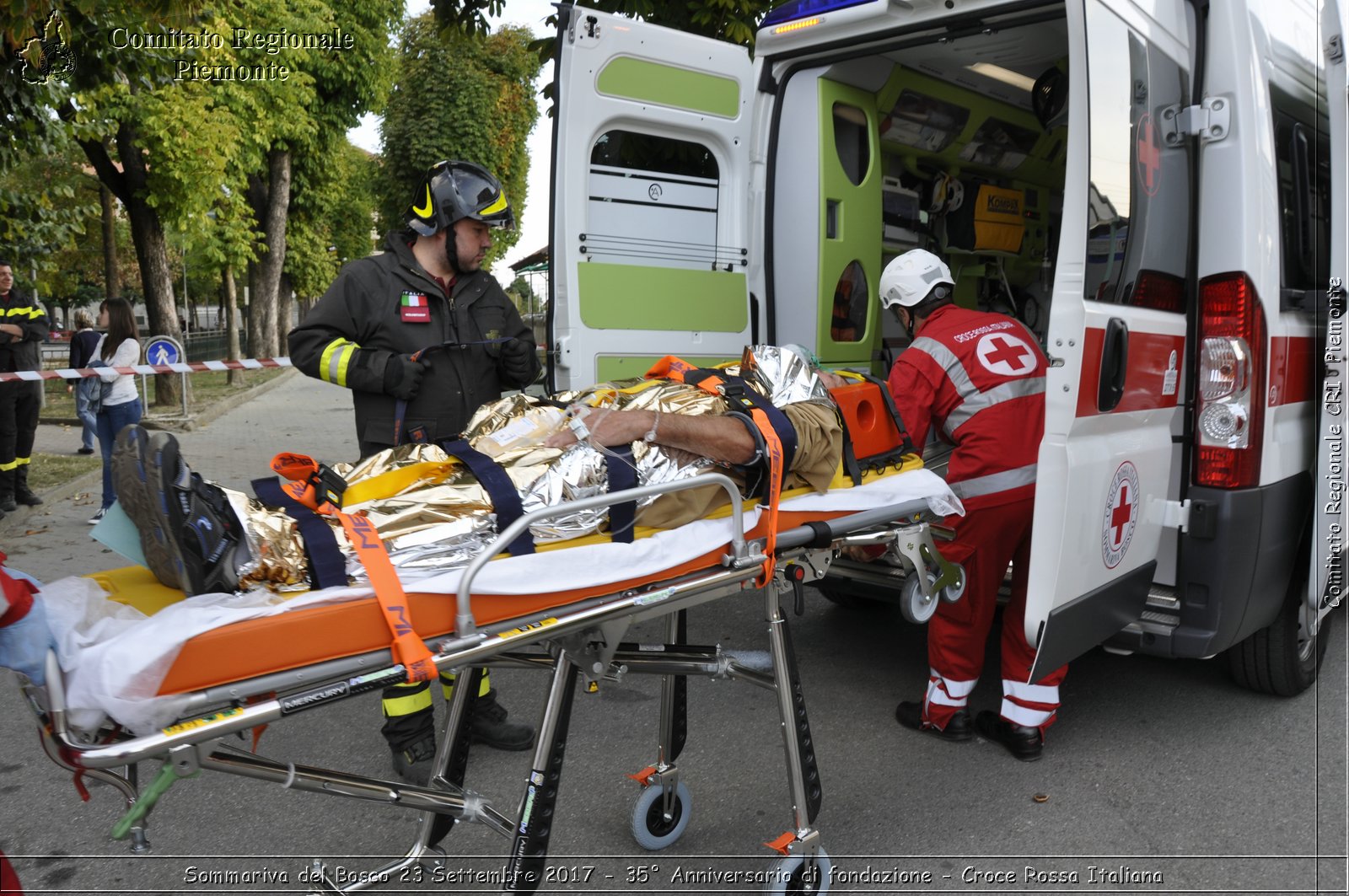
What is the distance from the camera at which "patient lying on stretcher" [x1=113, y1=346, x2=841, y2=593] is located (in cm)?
194

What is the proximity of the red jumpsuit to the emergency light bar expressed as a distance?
1.38 m

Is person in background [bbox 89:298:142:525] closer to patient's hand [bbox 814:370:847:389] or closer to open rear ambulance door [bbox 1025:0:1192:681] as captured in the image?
patient's hand [bbox 814:370:847:389]

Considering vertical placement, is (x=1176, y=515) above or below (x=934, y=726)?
above

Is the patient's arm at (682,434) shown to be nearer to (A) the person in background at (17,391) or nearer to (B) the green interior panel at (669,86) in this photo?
(B) the green interior panel at (669,86)

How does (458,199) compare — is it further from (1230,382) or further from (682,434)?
(1230,382)

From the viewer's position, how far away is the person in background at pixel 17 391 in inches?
289

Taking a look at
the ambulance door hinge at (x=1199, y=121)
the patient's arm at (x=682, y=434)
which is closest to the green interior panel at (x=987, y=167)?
the ambulance door hinge at (x=1199, y=121)

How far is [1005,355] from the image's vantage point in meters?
3.51

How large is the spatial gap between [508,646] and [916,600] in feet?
4.44

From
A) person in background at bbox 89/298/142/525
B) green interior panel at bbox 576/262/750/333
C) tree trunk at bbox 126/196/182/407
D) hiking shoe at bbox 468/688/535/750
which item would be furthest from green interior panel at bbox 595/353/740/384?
tree trunk at bbox 126/196/182/407

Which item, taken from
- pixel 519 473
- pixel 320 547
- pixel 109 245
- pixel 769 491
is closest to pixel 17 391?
pixel 519 473

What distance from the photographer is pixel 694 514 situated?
254cm

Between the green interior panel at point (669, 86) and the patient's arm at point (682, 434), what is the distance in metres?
2.05

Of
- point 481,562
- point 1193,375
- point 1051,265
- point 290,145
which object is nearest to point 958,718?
point 1193,375
